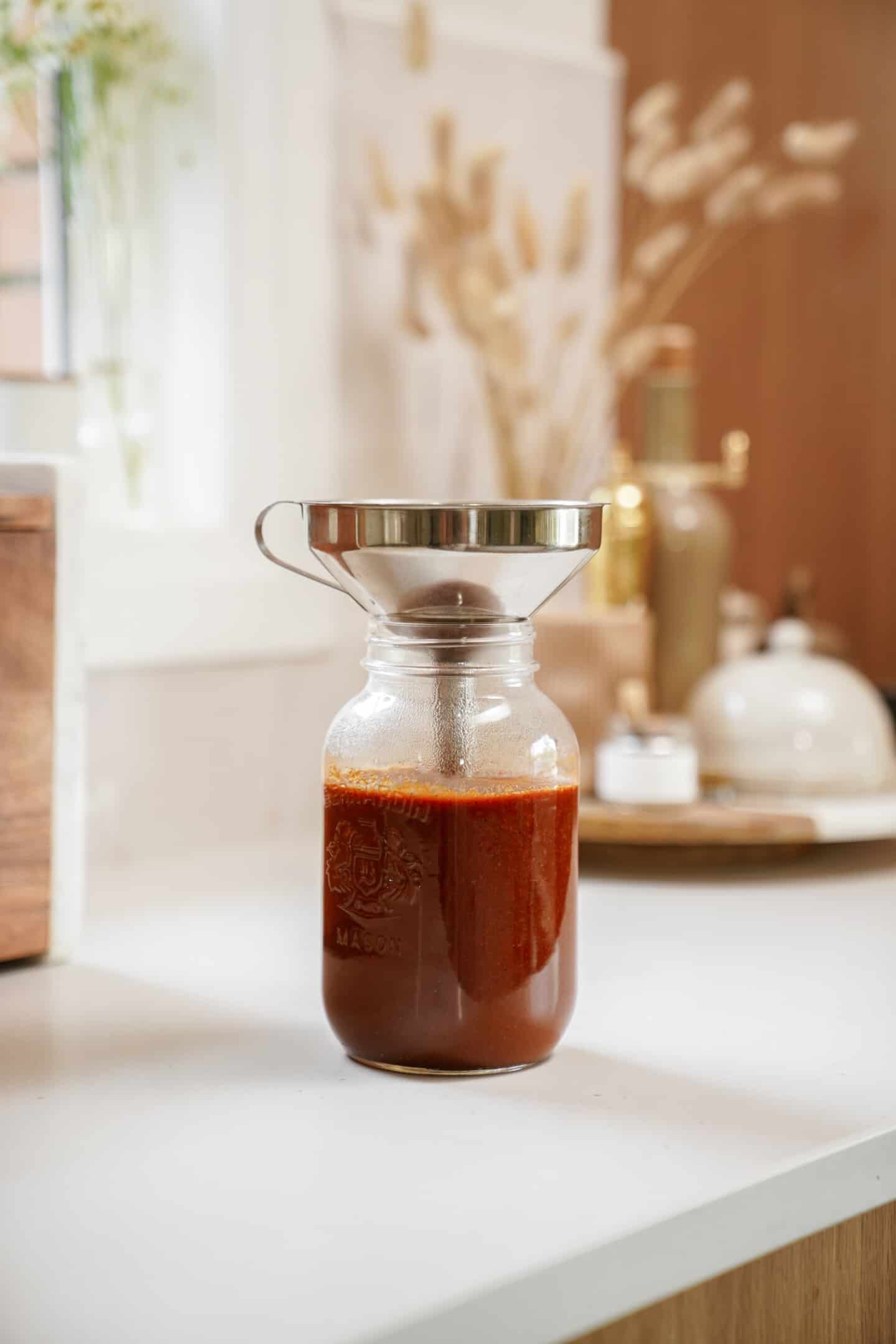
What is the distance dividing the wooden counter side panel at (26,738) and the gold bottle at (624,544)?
631mm

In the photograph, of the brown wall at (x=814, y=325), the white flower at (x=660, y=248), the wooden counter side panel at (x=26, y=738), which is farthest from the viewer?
the brown wall at (x=814, y=325)

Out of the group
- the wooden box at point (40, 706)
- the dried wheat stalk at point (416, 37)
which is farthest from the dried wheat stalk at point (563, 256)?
the wooden box at point (40, 706)

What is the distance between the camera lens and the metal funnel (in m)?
0.71

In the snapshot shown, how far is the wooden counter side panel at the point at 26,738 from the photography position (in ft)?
3.13

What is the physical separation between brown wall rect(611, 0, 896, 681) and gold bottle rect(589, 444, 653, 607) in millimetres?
285

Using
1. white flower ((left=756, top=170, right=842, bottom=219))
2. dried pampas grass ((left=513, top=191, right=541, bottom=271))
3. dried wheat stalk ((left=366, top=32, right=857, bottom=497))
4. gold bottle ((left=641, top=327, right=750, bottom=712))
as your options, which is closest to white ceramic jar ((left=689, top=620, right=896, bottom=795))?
gold bottle ((left=641, top=327, right=750, bottom=712))

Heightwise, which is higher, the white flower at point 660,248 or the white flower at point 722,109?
the white flower at point 722,109

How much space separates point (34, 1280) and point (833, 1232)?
0.35 metres

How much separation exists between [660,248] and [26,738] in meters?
0.89

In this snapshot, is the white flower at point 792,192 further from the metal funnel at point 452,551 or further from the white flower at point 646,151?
the metal funnel at point 452,551

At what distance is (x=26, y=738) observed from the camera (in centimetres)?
96

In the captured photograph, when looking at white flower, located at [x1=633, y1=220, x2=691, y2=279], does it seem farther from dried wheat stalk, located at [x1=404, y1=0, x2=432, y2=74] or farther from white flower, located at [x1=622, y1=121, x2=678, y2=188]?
dried wheat stalk, located at [x1=404, y1=0, x2=432, y2=74]

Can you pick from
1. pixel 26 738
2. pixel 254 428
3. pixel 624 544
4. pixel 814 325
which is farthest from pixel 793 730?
pixel 814 325

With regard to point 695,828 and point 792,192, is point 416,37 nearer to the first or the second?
point 792,192
